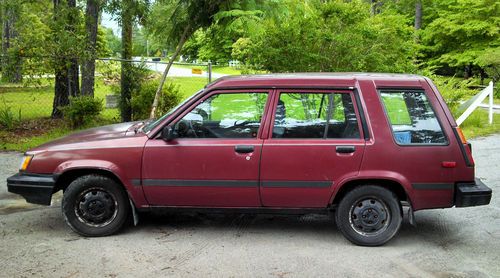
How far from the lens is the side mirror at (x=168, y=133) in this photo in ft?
16.5

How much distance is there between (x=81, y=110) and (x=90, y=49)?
54.7 inches

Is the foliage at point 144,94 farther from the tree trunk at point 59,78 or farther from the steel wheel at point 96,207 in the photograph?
the steel wheel at point 96,207

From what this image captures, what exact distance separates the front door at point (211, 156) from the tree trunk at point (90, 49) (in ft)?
21.9

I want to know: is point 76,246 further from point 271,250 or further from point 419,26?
point 419,26

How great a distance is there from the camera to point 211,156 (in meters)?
5.04

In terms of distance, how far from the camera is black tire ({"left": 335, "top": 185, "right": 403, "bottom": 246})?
5.02 metres

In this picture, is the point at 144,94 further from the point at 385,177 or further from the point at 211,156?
the point at 385,177

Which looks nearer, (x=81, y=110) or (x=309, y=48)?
(x=309, y=48)

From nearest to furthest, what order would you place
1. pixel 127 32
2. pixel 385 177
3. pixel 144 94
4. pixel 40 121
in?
pixel 385 177, pixel 144 94, pixel 127 32, pixel 40 121

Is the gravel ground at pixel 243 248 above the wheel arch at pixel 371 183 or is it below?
below

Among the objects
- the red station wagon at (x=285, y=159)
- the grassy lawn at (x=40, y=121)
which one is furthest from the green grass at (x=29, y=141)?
the red station wagon at (x=285, y=159)

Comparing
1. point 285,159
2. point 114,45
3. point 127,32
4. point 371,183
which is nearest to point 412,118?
point 371,183

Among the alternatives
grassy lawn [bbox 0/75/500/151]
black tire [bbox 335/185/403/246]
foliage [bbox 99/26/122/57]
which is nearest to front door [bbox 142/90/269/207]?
black tire [bbox 335/185/403/246]

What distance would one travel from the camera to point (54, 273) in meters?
4.37
